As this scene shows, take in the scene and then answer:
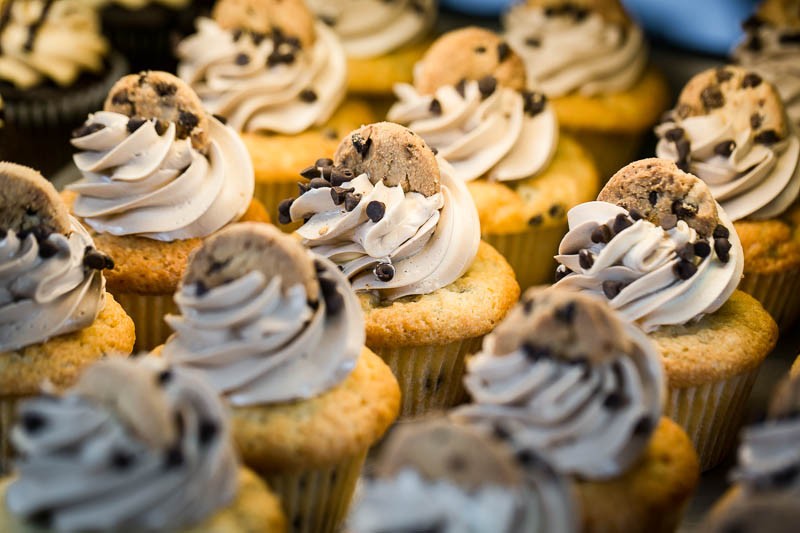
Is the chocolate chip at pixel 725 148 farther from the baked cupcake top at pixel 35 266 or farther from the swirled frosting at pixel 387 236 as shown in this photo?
the baked cupcake top at pixel 35 266

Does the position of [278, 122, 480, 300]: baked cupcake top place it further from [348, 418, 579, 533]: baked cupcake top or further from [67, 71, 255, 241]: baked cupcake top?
[348, 418, 579, 533]: baked cupcake top

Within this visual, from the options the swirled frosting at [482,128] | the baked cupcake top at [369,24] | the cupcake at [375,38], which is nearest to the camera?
the swirled frosting at [482,128]

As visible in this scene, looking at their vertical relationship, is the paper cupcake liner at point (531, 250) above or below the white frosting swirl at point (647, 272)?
below

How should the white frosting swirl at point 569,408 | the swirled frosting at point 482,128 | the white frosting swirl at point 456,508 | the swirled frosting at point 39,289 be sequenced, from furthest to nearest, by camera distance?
the swirled frosting at point 482,128 → the swirled frosting at point 39,289 → the white frosting swirl at point 569,408 → the white frosting swirl at point 456,508

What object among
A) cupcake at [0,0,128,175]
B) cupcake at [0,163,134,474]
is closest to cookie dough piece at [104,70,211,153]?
cupcake at [0,163,134,474]

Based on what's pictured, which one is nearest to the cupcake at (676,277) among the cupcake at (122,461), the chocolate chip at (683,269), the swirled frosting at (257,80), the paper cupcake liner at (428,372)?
the chocolate chip at (683,269)

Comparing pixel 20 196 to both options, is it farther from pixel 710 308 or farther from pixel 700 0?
pixel 700 0
